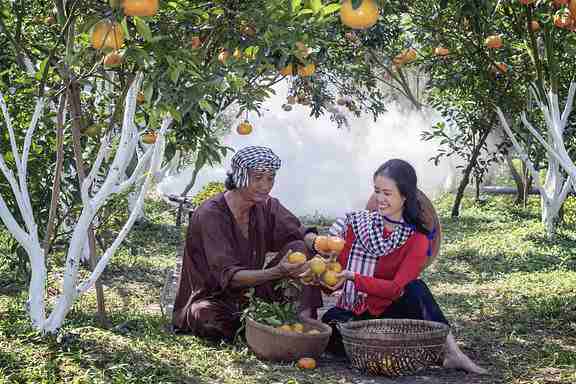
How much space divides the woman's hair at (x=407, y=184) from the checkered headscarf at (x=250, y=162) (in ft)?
2.00

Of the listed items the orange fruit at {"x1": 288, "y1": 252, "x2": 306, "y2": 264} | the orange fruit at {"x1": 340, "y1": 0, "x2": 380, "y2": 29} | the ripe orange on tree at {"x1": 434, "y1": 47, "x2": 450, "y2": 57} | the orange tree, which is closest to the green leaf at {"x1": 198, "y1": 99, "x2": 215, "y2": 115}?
the orange tree

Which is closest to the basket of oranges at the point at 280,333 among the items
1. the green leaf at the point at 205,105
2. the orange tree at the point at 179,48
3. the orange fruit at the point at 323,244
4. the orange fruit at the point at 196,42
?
the orange fruit at the point at 323,244

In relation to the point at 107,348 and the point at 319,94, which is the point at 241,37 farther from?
the point at 319,94

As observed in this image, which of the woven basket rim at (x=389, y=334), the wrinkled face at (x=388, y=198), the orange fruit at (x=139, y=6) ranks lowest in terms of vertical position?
the woven basket rim at (x=389, y=334)

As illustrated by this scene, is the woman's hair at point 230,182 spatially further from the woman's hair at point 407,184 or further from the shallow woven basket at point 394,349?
the shallow woven basket at point 394,349

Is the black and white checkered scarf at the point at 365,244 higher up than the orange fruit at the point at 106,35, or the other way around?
the orange fruit at the point at 106,35

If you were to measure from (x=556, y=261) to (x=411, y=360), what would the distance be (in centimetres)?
505

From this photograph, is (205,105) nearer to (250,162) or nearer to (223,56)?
(223,56)

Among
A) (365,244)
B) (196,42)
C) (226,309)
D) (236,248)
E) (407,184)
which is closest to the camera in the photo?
(196,42)

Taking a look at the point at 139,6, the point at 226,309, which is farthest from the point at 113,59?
the point at 226,309

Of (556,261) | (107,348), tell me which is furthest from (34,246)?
(556,261)

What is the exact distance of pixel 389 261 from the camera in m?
4.84

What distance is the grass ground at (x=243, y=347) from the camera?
4168 millimetres

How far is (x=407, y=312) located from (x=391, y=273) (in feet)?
0.79
